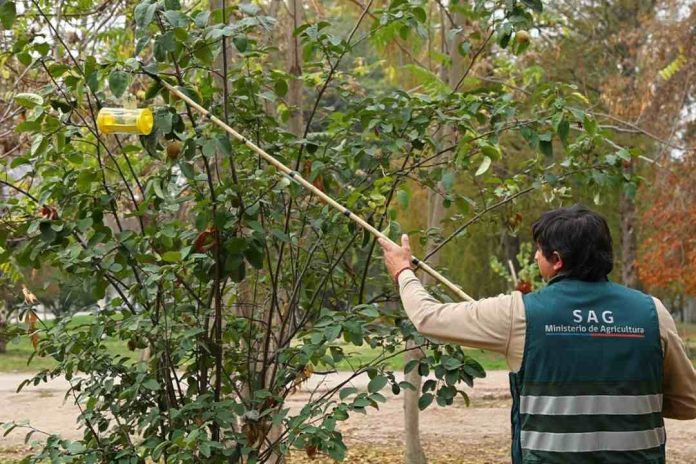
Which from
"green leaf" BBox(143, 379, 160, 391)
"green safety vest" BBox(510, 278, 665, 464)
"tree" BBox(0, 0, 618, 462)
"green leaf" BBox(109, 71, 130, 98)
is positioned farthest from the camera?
"green leaf" BBox(143, 379, 160, 391)

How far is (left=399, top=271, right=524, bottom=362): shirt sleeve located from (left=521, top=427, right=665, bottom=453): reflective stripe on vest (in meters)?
0.26

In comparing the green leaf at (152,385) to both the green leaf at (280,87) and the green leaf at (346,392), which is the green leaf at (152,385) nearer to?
the green leaf at (346,392)

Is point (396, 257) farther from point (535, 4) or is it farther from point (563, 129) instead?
point (535, 4)

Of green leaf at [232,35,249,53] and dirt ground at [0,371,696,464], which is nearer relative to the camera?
green leaf at [232,35,249,53]

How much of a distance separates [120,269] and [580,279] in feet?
6.37

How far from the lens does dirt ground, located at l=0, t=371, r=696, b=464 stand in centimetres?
905

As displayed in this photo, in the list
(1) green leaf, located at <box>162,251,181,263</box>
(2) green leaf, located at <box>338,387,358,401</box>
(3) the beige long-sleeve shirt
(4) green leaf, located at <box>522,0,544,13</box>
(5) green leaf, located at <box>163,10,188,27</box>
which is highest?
(4) green leaf, located at <box>522,0,544,13</box>

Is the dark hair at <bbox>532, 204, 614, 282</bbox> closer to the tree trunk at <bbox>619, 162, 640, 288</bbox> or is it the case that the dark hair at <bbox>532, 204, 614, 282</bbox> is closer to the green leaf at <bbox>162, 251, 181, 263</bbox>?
the green leaf at <bbox>162, 251, 181, 263</bbox>

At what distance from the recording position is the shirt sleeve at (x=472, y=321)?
9.35 feet

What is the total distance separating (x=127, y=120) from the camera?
3498mm

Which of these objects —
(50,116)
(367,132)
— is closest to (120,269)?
(50,116)

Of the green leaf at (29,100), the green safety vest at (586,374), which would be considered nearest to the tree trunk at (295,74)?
the green leaf at (29,100)

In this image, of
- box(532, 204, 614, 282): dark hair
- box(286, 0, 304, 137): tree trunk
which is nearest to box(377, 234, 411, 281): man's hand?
box(532, 204, 614, 282): dark hair

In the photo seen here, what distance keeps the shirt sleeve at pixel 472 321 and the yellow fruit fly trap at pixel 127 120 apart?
1157 millimetres
